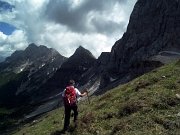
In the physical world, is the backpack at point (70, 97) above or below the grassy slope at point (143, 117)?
above

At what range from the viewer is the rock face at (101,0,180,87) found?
412 ft

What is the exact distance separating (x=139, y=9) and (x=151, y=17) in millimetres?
19334

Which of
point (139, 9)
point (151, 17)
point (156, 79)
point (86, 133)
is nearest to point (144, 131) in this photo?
point (86, 133)

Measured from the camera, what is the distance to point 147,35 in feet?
468

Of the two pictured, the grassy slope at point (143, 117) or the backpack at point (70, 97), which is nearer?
the grassy slope at point (143, 117)

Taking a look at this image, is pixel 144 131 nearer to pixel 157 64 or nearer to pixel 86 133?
pixel 86 133

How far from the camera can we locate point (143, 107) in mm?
13602

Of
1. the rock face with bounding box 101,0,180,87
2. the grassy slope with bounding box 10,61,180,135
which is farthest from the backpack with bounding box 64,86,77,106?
the rock face with bounding box 101,0,180,87

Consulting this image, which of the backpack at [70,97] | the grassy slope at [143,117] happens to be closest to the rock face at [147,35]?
the grassy slope at [143,117]

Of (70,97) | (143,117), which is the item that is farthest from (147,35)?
(143,117)

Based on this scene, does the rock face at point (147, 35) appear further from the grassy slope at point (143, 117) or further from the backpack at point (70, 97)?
the backpack at point (70, 97)

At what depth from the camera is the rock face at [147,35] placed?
126m

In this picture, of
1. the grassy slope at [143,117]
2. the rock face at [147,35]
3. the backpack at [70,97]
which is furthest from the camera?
the rock face at [147,35]

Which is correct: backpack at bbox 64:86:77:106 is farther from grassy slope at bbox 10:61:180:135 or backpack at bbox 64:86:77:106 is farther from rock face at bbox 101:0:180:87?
rock face at bbox 101:0:180:87
